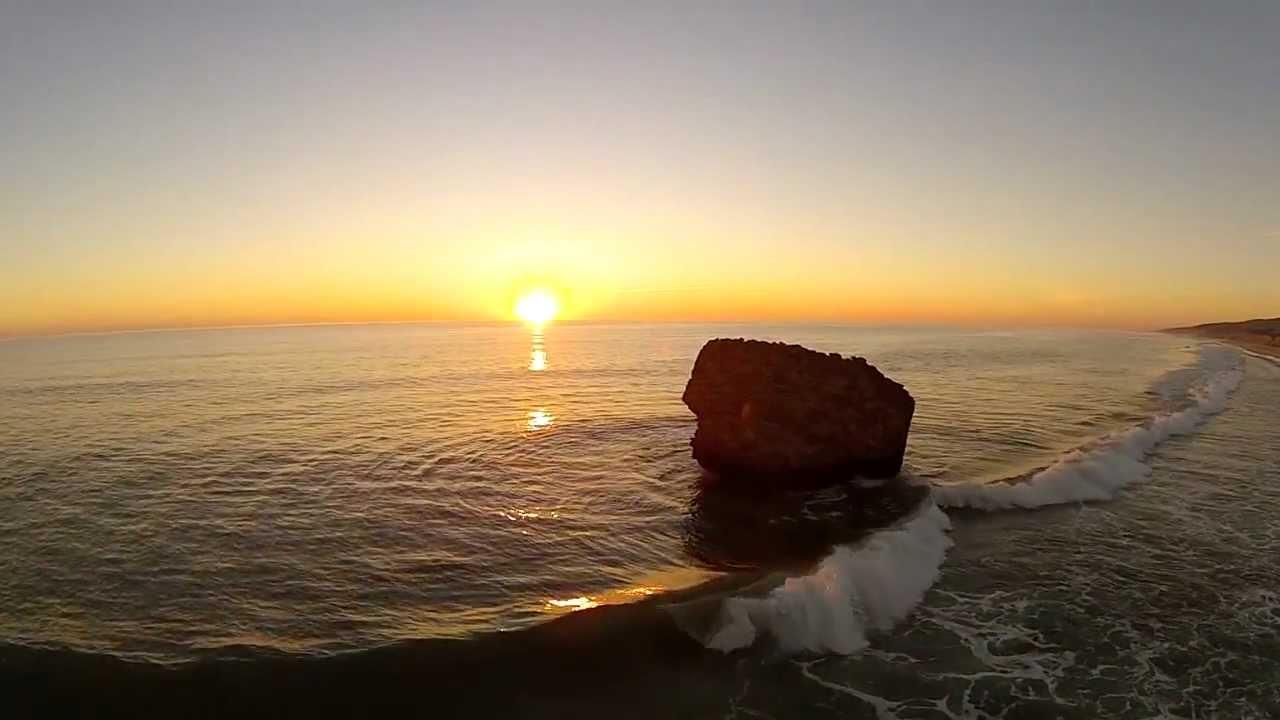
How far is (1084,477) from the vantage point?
2267cm

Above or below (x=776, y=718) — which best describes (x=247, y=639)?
above

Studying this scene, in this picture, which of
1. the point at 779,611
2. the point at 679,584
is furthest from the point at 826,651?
the point at 679,584

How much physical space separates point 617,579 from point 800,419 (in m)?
10.2

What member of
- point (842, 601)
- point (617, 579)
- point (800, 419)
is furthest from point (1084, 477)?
point (617, 579)

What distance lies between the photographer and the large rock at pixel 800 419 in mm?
22141

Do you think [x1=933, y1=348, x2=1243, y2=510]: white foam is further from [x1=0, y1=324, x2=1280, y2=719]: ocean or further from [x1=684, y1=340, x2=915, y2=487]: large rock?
[x1=684, y1=340, x2=915, y2=487]: large rock

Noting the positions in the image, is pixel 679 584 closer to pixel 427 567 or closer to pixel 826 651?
pixel 826 651

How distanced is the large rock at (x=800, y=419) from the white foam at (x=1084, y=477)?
2702mm

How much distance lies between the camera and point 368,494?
67.4ft

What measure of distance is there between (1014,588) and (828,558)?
397 centimetres

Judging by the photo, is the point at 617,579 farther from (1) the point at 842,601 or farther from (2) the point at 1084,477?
(2) the point at 1084,477

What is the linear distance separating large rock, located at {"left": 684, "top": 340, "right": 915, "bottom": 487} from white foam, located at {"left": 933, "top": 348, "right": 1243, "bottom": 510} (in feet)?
8.87

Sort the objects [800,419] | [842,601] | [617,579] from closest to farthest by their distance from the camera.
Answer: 1. [842,601]
2. [617,579]
3. [800,419]

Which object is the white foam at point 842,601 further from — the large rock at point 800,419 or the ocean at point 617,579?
the large rock at point 800,419
